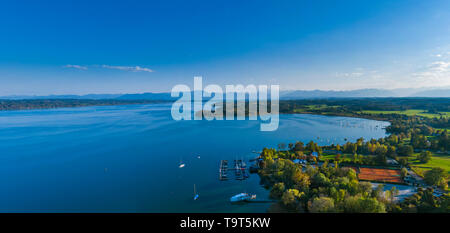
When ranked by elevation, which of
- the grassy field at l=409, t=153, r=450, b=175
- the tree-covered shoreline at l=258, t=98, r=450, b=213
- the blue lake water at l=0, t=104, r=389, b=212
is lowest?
the blue lake water at l=0, t=104, r=389, b=212

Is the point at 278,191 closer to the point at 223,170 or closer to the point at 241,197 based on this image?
the point at 241,197

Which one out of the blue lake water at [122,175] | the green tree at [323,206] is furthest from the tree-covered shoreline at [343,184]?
the blue lake water at [122,175]

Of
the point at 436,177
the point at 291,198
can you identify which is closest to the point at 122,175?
the point at 291,198

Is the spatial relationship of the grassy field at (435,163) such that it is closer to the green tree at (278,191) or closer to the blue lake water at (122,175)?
the blue lake water at (122,175)

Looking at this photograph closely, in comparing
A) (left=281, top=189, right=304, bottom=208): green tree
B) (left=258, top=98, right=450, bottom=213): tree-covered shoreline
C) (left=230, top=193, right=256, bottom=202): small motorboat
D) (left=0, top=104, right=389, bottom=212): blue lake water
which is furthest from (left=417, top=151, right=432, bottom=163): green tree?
(left=230, top=193, right=256, bottom=202): small motorboat

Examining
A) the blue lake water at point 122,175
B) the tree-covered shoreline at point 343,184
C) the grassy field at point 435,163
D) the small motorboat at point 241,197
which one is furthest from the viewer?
the grassy field at point 435,163

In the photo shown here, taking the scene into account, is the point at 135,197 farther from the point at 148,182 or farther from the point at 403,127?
the point at 403,127

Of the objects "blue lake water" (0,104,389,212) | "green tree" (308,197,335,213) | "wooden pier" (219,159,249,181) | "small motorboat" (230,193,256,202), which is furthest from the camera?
"wooden pier" (219,159,249,181)

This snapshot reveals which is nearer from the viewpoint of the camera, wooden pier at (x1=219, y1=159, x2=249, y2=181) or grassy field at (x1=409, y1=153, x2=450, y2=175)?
wooden pier at (x1=219, y1=159, x2=249, y2=181)

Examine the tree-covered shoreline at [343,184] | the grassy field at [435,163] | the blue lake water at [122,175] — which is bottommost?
the blue lake water at [122,175]

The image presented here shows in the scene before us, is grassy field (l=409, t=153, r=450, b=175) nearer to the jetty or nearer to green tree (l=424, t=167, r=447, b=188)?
green tree (l=424, t=167, r=447, b=188)
